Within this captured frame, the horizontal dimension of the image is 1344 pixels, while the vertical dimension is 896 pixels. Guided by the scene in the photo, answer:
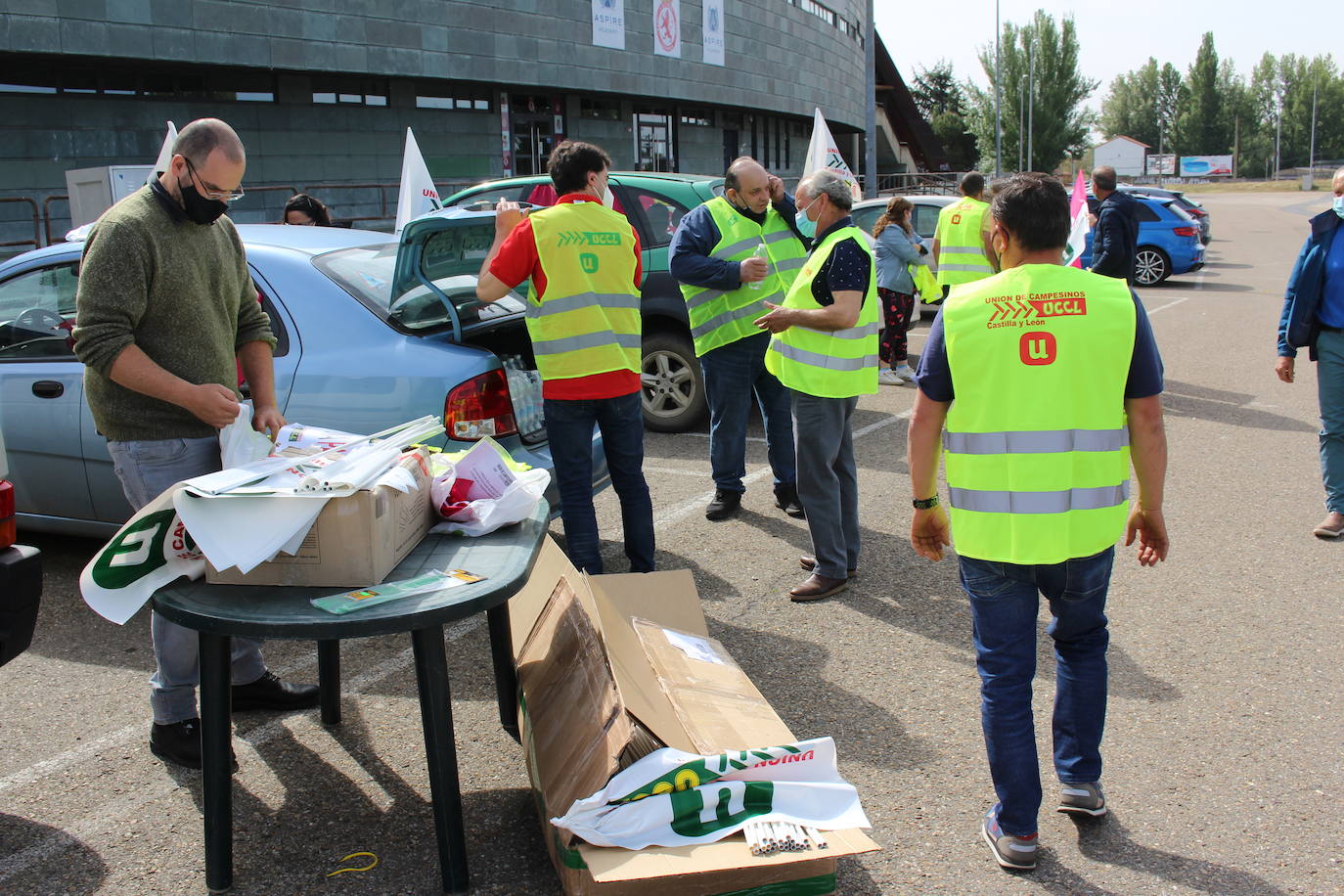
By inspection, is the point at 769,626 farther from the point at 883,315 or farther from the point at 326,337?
the point at 883,315

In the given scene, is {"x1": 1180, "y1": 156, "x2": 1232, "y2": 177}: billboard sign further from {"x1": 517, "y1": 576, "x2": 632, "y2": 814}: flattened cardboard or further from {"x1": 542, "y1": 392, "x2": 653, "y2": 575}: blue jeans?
{"x1": 517, "y1": 576, "x2": 632, "y2": 814}: flattened cardboard

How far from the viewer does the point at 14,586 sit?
339 cm

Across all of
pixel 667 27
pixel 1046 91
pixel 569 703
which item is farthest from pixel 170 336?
pixel 1046 91

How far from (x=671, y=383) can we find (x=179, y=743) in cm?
519

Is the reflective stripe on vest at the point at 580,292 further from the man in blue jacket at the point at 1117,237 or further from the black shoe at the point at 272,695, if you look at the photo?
the man in blue jacket at the point at 1117,237

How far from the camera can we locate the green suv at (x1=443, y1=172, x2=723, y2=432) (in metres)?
7.94

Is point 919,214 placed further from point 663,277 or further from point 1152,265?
point 663,277

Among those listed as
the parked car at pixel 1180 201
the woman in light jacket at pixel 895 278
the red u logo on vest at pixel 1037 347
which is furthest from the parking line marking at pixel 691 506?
the parked car at pixel 1180 201

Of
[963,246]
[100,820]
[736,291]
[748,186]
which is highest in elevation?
[748,186]

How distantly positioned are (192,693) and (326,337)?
176cm

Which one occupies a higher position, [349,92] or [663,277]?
[349,92]

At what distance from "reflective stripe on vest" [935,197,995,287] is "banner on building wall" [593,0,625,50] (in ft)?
62.5

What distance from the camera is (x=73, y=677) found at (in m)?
4.36

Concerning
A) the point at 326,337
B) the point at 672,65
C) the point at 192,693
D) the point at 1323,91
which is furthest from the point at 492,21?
the point at 1323,91
